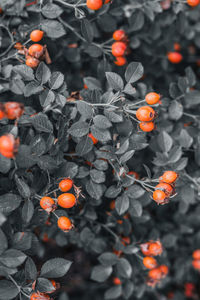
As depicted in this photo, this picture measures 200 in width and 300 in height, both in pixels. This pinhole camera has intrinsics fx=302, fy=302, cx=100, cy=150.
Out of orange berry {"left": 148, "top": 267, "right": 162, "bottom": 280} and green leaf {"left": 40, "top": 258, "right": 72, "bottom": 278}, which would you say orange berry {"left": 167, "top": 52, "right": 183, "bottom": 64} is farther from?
green leaf {"left": 40, "top": 258, "right": 72, "bottom": 278}

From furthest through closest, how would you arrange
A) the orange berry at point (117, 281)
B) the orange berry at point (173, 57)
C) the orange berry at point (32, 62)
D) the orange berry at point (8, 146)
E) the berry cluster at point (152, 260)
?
A: the orange berry at point (173, 57), the orange berry at point (117, 281), the berry cluster at point (152, 260), the orange berry at point (32, 62), the orange berry at point (8, 146)

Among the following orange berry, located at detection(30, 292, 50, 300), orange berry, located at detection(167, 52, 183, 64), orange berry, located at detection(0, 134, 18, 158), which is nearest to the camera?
orange berry, located at detection(0, 134, 18, 158)

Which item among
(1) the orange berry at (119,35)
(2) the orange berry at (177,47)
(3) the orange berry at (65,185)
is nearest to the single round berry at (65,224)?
(3) the orange berry at (65,185)

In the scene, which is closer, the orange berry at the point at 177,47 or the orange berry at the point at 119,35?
the orange berry at the point at 119,35

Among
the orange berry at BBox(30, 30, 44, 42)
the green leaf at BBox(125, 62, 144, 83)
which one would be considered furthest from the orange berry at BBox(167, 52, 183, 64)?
the orange berry at BBox(30, 30, 44, 42)

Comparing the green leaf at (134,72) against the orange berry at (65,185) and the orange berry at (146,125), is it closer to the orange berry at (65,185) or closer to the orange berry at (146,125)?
the orange berry at (146,125)

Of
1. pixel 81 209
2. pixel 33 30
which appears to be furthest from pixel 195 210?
pixel 33 30

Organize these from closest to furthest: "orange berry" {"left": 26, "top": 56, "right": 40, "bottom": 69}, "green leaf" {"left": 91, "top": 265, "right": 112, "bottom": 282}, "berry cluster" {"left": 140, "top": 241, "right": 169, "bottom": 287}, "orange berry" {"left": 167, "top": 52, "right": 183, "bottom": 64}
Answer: "orange berry" {"left": 26, "top": 56, "right": 40, "bottom": 69}
"berry cluster" {"left": 140, "top": 241, "right": 169, "bottom": 287}
"green leaf" {"left": 91, "top": 265, "right": 112, "bottom": 282}
"orange berry" {"left": 167, "top": 52, "right": 183, "bottom": 64}

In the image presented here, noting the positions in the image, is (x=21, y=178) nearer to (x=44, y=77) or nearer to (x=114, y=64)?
(x=44, y=77)
